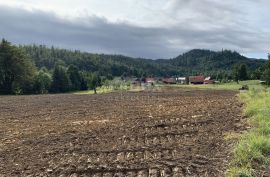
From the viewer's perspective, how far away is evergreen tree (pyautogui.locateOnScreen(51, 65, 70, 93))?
96.0 m

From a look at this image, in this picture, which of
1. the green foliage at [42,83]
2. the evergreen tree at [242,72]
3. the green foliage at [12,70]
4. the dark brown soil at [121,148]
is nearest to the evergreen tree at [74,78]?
the green foliage at [42,83]

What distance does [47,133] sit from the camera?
14.9 m

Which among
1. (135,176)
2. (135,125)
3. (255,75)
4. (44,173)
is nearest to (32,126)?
(135,125)

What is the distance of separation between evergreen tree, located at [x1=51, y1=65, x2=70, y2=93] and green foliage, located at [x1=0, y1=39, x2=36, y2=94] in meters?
15.5

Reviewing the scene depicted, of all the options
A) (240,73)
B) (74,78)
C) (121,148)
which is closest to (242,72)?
(240,73)

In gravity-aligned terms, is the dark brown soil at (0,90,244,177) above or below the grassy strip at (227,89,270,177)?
below

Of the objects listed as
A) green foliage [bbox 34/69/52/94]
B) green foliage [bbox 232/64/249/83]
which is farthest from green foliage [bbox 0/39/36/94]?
green foliage [bbox 232/64/249/83]

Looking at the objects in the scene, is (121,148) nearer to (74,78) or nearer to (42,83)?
(42,83)

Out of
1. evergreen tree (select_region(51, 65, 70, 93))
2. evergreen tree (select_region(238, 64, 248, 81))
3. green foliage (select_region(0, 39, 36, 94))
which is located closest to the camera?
green foliage (select_region(0, 39, 36, 94))

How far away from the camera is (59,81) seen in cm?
9769

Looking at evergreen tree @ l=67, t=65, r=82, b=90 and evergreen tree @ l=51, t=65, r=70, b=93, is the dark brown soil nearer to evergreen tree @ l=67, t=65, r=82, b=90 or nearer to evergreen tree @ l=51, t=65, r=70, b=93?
evergreen tree @ l=51, t=65, r=70, b=93

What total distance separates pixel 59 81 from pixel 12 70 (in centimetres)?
2019

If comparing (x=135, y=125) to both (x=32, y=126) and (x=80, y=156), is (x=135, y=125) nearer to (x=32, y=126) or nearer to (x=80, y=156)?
(x=32, y=126)

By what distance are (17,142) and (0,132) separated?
116 inches
